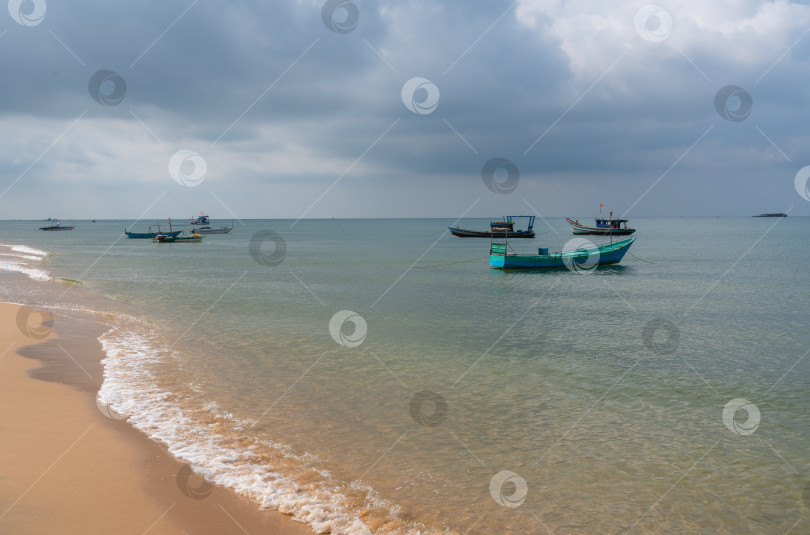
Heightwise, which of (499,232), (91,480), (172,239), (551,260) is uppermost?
(499,232)

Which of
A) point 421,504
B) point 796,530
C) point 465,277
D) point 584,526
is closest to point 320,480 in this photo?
point 421,504

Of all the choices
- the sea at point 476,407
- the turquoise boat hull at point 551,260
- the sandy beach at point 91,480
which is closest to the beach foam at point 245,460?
the sea at point 476,407

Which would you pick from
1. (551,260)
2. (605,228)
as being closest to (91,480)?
(551,260)

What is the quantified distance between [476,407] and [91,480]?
6.80 metres

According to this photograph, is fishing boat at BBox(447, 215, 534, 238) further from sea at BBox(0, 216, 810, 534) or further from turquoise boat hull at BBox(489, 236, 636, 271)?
sea at BBox(0, 216, 810, 534)

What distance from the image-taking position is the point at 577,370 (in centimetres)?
1366

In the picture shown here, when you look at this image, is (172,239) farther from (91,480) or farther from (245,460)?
(91,480)

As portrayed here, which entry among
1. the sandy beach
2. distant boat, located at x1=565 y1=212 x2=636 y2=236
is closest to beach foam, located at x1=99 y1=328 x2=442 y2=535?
the sandy beach

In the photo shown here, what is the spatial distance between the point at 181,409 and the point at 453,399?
5.45 metres

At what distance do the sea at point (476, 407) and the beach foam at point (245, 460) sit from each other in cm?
4

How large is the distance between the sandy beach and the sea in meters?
0.36

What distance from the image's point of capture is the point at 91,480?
6.45 m

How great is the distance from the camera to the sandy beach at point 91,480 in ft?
18.4

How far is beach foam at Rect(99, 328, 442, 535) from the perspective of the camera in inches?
243
